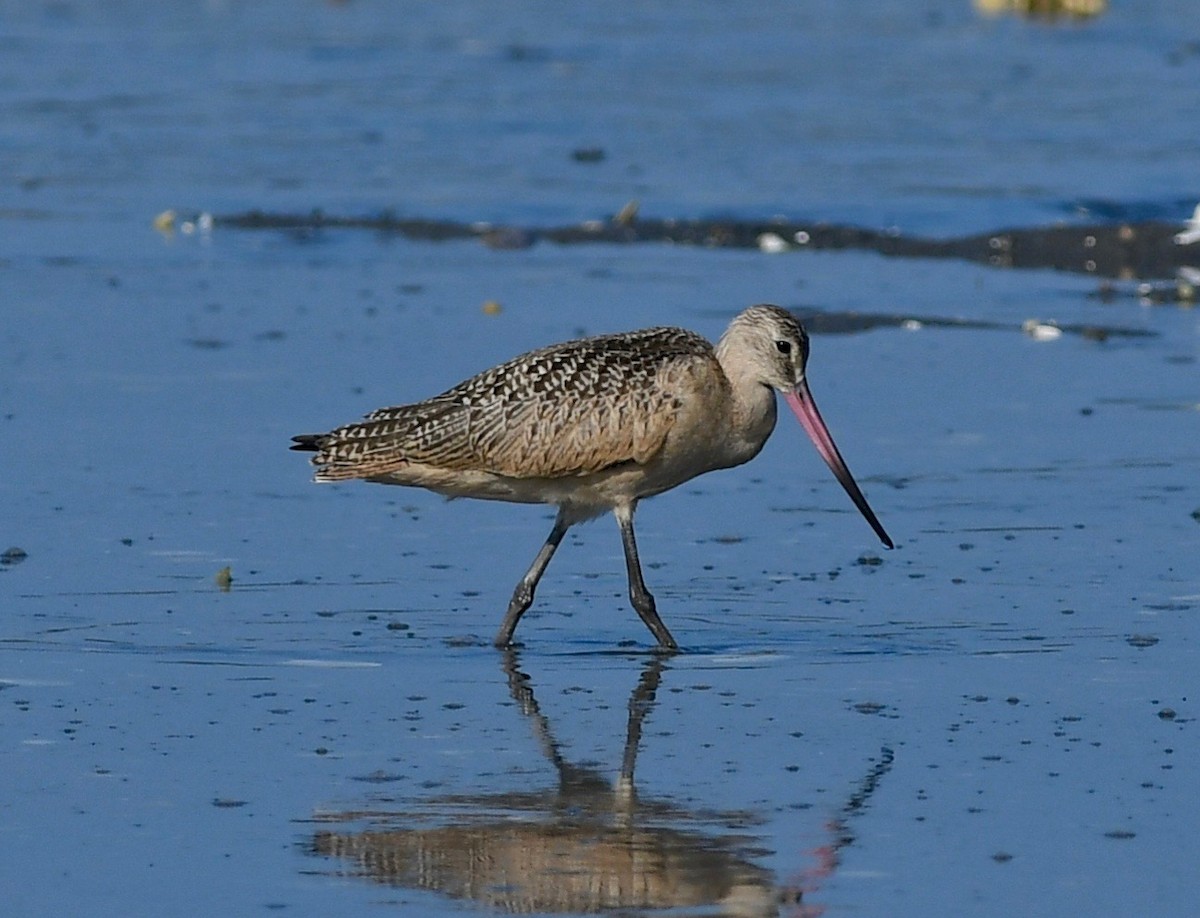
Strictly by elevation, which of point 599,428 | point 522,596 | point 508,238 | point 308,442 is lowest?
point 508,238

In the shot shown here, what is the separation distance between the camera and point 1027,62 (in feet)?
78.6

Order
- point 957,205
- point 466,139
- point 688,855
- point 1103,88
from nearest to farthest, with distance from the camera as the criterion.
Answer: point 688,855 → point 957,205 → point 466,139 → point 1103,88

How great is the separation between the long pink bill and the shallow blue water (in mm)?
284

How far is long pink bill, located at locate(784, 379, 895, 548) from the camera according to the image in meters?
8.16

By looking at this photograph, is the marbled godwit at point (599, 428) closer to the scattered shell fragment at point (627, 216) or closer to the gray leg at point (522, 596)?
the gray leg at point (522, 596)

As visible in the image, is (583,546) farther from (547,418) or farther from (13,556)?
(13,556)

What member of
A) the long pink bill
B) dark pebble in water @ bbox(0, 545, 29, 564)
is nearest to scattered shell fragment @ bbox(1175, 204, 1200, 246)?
the long pink bill

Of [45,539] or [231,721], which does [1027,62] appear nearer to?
[45,539]

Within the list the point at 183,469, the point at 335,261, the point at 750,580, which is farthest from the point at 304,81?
the point at 750,580

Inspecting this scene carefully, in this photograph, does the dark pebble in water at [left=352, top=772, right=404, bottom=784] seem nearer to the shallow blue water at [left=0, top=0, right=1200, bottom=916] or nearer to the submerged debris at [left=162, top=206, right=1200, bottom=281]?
the shallow blue water at [left=0, top=0, right=1200, bottom=916]

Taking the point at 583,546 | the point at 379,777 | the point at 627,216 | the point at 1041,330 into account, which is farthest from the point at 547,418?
the point at 627,216

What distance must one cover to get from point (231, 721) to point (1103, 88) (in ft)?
53.7

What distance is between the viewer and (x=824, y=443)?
8.24 metres

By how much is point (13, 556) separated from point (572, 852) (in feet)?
11.2
